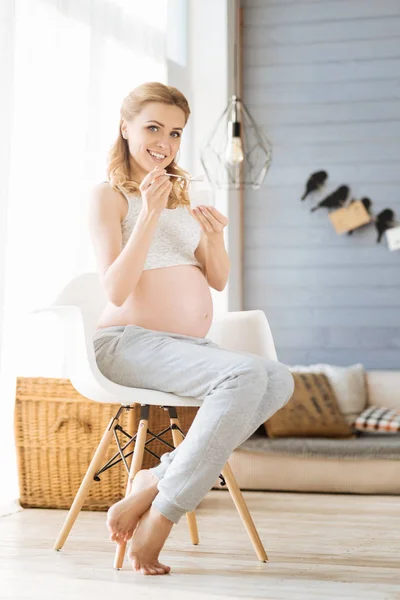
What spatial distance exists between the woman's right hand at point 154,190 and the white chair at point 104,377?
1.03 feet

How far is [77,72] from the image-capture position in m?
3.14

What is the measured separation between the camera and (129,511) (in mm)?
1903

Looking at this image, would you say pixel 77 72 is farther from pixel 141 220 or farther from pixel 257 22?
pixel 257 22

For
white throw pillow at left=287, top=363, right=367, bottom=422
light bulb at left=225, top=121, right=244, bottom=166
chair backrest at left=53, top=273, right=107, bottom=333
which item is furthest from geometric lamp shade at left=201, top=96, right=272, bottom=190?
chair backrest at left=53, top=273, right=107, bottom=333

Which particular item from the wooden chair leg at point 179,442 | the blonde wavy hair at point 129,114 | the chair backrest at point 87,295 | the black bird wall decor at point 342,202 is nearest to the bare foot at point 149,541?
the wooden chair leg at point 179,442

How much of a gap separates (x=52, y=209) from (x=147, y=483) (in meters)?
1.37

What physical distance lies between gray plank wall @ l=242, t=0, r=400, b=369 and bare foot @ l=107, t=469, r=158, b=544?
8.92ft

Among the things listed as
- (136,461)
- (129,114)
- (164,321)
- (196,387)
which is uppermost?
(129,114)

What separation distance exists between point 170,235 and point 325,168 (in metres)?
2.43

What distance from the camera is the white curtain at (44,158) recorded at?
280 cm

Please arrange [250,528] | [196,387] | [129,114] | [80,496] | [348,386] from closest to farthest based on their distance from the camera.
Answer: [196,387] → [250,528] → [80,496] → [129,114] → [348,386]

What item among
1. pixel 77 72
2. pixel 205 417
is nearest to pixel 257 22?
pixel 77 72

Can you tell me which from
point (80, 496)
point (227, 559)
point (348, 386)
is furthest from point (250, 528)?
point (348, 386)

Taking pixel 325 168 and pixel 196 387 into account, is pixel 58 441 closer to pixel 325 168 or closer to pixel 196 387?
pixel 196 387
